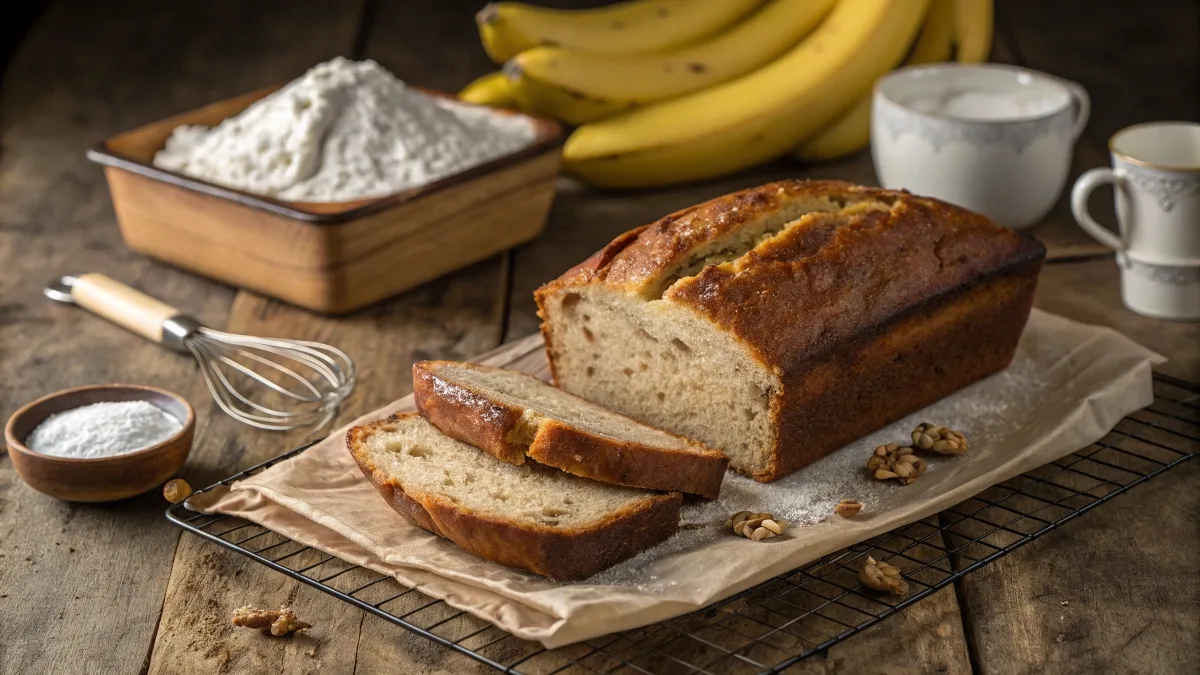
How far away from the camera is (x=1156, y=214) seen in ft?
10.2

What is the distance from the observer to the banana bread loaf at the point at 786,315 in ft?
7.93

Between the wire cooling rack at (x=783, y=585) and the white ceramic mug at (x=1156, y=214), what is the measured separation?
0.68 m

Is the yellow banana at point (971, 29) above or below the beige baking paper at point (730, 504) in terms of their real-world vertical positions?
above

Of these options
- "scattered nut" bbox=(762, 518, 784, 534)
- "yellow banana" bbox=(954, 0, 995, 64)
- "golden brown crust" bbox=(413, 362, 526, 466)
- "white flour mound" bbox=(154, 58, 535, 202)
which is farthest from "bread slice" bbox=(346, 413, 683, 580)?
"yellow banana" bbox=(954, 0, 995, 64)

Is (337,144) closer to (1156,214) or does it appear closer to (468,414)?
(468,414)

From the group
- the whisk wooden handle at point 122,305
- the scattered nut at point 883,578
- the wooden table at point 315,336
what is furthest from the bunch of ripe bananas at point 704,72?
the scattered nut at point 883,578

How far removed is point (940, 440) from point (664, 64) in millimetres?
1750

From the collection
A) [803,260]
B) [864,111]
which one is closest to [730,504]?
[803,260]

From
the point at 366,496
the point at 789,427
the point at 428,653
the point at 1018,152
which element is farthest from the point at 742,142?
the point at 428,653

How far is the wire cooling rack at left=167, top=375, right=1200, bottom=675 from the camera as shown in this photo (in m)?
2.00

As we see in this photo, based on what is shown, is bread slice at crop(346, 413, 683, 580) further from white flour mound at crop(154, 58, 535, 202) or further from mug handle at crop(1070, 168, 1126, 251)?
mug handle at crop(1070, 168, 1126, 251)

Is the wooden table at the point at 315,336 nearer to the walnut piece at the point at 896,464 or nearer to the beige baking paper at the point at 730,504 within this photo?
the beige baking paper at the point at 730,504

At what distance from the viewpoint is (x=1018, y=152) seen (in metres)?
3.44

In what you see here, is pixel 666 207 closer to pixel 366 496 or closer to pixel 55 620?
pixel 366 496
